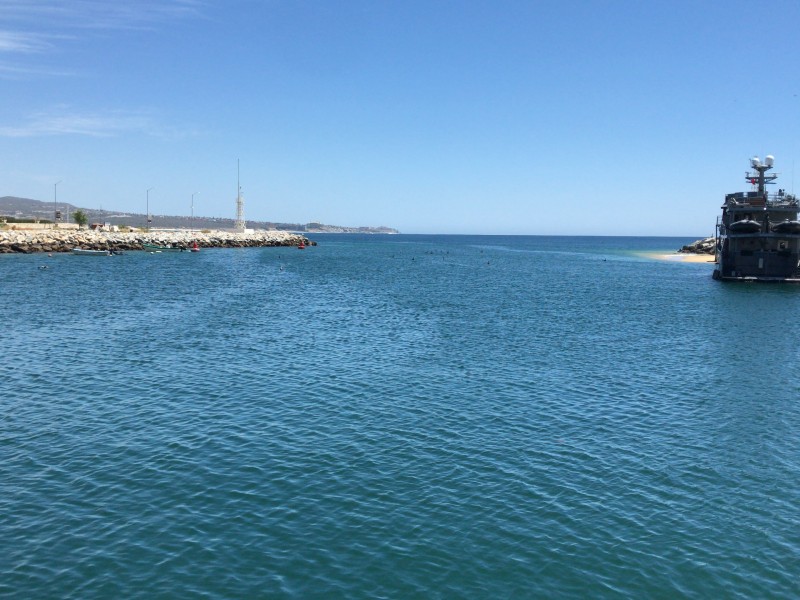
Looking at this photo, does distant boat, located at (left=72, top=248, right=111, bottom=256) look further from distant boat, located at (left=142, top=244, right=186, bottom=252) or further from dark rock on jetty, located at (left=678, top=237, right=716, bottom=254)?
dark rock on jetty, located at (left=678, top=237, right=716, bottom=254)

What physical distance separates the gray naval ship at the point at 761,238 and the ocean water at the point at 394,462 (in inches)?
2027

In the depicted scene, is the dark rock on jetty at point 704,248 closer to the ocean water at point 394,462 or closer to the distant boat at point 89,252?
the ocean water at point 394,462

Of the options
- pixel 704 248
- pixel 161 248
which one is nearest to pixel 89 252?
pixel 161 248

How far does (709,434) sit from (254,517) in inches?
811

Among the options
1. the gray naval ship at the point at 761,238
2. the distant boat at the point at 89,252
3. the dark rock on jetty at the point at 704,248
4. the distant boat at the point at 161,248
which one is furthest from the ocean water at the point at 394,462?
the dark rock on jetty at the point at 704,248

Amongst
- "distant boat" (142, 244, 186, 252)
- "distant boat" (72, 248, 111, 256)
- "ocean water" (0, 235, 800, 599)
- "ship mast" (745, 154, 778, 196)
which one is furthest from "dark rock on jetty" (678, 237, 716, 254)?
"distant boat" (72, 248, 111, 256)

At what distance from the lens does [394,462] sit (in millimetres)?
23906

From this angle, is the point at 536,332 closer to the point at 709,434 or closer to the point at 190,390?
the point at 709,434

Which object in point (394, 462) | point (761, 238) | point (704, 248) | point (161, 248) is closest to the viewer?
point (394, 462)

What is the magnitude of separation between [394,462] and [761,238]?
95.9 meters

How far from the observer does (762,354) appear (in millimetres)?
45406

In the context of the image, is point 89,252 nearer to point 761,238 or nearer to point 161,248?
point 161,248

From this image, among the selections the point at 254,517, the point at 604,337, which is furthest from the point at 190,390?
the point at 604,337

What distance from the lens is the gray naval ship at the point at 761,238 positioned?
95188mm
